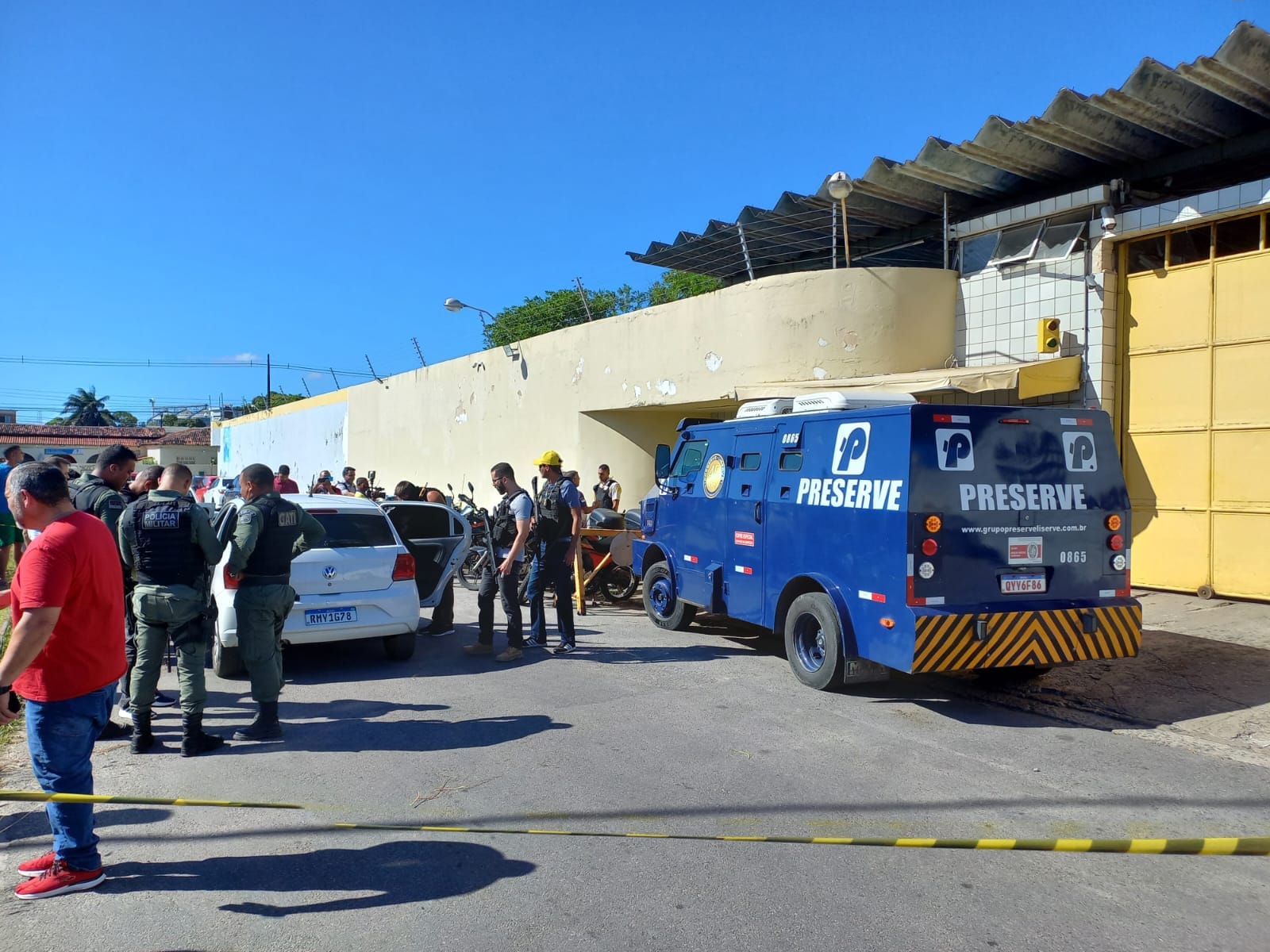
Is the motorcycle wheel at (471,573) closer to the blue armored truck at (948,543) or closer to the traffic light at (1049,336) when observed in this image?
the blue armored truck at (948,543)

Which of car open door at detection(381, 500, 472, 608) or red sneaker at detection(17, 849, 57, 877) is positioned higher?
car open door at detection(381, 500, 472, 608)

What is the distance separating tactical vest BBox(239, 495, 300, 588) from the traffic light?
28.9ft

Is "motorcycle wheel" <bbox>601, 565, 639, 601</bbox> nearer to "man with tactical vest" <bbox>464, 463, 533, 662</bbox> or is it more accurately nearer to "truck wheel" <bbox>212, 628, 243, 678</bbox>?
"man with tactical vest" <bbox>464, 463, 533, 662</bbox>

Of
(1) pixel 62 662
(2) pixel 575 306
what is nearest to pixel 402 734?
(1) pixel 62 662

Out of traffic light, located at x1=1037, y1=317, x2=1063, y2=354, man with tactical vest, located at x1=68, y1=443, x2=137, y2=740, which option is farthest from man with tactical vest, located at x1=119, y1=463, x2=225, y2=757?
traffic light, located at x1=1037, y1=317, x2=1063, y2=354

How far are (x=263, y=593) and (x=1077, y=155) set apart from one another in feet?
34.7

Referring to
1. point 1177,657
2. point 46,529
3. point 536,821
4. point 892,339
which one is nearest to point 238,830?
point 536,821

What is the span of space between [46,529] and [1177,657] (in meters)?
8.45

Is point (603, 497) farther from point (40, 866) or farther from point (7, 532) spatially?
point (40, 866)

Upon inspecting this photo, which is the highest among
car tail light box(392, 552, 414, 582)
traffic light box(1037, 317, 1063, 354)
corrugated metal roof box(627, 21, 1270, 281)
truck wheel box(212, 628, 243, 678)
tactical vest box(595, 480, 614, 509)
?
corrugated metal roof box(627, 21, 1270, 281)

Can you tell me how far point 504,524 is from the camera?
8703 millimetres

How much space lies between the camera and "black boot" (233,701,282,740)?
235 inches

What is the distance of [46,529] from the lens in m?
3.75

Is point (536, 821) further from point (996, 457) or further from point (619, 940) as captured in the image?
point (996, 457)
